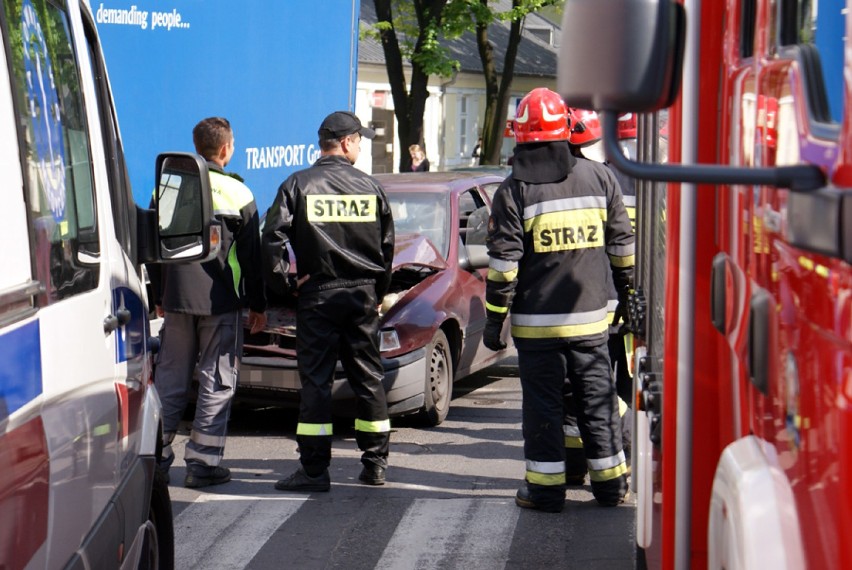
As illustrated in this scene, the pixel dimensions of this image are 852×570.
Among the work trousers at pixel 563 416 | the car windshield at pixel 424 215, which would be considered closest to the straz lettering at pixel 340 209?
the work trousers at pixel 563 416

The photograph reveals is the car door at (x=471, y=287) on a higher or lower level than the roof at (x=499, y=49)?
lower

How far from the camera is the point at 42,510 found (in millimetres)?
2604

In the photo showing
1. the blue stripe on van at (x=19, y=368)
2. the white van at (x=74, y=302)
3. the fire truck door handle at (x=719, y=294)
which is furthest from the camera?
the fire truck door handle at (x=719, y=294)

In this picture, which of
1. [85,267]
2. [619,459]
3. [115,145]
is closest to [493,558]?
[619,459]

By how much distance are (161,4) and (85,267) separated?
299 inches

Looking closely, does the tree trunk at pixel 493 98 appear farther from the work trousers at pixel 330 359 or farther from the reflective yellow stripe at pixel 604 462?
the reflective yellow stripe at pixel 604 462

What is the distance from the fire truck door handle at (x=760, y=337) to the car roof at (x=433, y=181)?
724cm

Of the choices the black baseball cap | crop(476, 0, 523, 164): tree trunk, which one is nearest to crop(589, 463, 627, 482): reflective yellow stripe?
the black baseball cap

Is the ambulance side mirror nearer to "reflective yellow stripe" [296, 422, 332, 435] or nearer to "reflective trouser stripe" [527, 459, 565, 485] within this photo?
"reflective trouser stripe" [527, 459, 565, 485]

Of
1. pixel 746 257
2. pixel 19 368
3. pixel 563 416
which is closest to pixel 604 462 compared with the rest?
pixel 563 416

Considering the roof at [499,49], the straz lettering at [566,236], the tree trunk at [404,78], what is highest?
the roof at [499,49]

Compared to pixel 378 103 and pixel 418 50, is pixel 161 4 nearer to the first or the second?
pixel 418 50

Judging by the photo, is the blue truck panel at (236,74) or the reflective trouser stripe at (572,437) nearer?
the reflective trouser stripe at (572,437)

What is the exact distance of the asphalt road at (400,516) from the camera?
5.69 m
